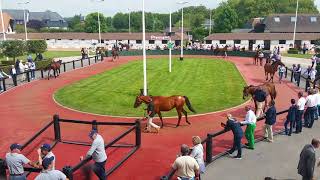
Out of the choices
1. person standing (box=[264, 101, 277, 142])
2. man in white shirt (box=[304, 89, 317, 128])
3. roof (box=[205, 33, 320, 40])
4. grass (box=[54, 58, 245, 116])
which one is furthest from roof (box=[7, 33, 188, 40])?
person standing (box=[264, 101, 277, 142])

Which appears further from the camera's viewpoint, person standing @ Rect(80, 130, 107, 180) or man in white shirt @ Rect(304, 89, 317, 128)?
man in white shirt @ Rect(304, 89, 317, 128)

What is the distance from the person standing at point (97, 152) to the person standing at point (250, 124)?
220 inches

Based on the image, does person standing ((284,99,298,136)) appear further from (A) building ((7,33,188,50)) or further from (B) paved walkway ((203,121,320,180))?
(A) building ((7,33,188,50))

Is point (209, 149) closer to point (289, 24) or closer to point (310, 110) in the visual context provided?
point (310, 110)

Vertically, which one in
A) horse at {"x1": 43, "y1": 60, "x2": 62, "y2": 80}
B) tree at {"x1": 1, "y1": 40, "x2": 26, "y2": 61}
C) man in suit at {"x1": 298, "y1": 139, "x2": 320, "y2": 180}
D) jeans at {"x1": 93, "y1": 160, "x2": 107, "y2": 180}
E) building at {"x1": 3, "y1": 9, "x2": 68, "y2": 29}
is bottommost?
jeans at {"x1": 93, "y1": 160, "x2": 107, "y2": 180}

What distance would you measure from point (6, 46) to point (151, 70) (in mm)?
22363

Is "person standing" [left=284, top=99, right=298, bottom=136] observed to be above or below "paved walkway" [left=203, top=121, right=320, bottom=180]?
above

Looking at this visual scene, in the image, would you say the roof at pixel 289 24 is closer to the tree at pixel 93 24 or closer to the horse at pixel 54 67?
the tree at pixel 93 24

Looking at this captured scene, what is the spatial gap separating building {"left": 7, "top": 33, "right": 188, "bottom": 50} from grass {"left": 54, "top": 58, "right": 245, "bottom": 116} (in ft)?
132

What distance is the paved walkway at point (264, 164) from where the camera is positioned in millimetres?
10938

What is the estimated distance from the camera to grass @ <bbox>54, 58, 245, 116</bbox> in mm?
20125

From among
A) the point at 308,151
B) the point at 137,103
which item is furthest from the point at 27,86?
the point at 308,151

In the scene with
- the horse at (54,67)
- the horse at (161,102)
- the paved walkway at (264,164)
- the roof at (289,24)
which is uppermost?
the roof at (289,24)

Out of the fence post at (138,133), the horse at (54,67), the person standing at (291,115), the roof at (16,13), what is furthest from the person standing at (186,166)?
the roof at (16,13)
